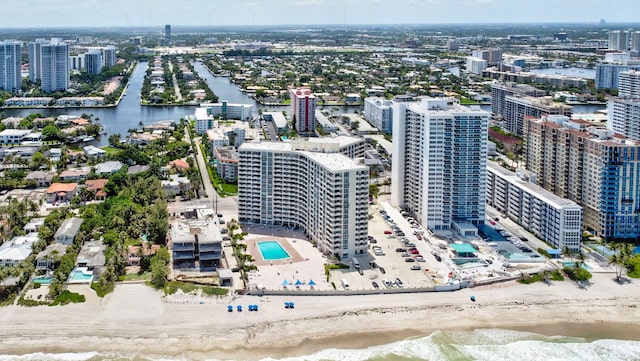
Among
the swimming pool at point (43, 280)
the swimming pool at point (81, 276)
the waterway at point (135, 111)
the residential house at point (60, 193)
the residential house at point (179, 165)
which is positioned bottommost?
the swimming pool at point (43, 280)

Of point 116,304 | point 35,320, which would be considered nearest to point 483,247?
point 116,304

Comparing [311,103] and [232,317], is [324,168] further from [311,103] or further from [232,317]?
[311,103]

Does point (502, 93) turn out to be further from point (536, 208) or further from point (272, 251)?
point (272, 251)

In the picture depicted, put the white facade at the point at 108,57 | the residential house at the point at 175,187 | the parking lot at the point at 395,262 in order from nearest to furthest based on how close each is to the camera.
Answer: the parking lot at the point at 395,262 < the residential house at the point at 175,187 < the white facade at the point at 108,57

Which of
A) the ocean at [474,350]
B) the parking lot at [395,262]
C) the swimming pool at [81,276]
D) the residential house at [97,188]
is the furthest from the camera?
the residential house at [97,188]

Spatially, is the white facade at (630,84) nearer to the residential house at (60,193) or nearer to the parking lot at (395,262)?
the parking lot at (395,262)

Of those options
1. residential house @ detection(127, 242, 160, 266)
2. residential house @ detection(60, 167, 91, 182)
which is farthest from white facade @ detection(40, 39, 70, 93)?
residential house @ detection(127, 242, 160, 266)

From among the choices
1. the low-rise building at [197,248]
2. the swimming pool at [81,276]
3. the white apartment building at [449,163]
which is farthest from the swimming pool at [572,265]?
the swimming pool at [81,276]
